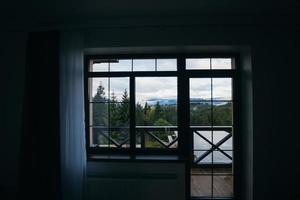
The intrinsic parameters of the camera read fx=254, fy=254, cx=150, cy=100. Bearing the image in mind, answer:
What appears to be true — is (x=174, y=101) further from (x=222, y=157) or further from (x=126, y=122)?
(x=222, y=157)

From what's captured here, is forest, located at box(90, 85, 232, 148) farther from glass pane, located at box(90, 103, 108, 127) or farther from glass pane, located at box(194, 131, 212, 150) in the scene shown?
glass pane, located at box(194, 131, 212, 150)

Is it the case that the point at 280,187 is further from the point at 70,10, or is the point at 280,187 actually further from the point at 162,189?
the point at 70,10

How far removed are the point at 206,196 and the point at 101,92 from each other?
185cm

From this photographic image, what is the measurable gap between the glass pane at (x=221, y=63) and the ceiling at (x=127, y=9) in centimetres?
65

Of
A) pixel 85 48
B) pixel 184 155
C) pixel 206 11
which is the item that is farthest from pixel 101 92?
pixel 206 11

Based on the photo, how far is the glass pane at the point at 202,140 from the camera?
10.4 ft

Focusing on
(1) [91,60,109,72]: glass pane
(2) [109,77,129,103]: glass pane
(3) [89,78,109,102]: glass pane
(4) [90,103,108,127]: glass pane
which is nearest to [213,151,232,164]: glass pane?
(2) [109,77,129,103]: glass pane

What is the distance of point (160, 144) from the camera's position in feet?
10.6

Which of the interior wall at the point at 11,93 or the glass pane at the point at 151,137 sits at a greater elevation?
the interior wall at the point at 11,93

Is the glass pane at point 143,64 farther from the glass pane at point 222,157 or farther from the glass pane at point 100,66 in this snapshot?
the glass pane at point 222,157

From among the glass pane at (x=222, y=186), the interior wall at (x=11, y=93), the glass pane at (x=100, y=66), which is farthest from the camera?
the glass pane at (x=100, y=66)

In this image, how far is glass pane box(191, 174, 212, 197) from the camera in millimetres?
3146

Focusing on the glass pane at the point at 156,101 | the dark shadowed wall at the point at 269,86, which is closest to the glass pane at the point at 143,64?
the glass pane at the point at 156,101

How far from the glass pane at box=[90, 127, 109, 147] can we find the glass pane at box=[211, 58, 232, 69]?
1.59 m
